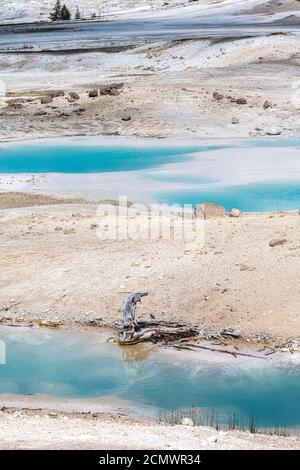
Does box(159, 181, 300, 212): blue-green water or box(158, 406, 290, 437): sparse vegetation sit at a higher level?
box(158, 406, 290, 437): sparse vegetation

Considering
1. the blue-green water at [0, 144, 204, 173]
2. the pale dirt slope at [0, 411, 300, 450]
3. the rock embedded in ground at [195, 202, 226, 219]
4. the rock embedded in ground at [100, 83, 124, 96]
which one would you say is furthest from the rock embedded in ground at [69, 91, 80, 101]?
the pale dirt slope at [0, 411, 300, 450]

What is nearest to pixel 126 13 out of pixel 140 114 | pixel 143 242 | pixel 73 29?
pixel 73 29

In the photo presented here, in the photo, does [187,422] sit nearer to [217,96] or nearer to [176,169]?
[176,169]

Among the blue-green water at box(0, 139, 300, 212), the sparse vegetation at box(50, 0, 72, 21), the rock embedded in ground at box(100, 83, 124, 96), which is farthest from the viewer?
the sparse vegetation at box(50, 0, 72, 21)

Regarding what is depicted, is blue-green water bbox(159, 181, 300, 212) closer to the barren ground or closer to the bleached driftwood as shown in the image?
the barren ground

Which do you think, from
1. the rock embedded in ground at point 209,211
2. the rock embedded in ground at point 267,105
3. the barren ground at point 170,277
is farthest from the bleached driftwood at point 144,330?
the rock embedded in ground at point 267,105
